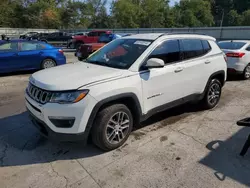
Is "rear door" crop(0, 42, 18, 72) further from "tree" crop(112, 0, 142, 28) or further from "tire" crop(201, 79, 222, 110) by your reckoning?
"tree" crop(112, 0, 142, 28)

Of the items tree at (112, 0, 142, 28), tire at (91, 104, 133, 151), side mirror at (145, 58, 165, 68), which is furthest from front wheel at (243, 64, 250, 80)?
tree at (112, 0, 142, 28)

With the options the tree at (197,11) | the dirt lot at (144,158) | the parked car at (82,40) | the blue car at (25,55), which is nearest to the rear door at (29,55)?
the blue car at (25,55)

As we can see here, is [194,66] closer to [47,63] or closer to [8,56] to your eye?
[47,63]

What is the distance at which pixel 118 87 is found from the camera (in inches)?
128

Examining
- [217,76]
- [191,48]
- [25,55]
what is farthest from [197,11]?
[191,48]

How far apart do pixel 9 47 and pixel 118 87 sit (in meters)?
7.28

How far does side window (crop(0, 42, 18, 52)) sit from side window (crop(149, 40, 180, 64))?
7.02 m

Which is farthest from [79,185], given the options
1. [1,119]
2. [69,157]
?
[1,119]

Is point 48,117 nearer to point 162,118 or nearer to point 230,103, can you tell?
point 162,118

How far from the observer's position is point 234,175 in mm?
2939

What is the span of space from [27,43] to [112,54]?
6.44m

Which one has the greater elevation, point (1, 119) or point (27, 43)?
point (27, 43)

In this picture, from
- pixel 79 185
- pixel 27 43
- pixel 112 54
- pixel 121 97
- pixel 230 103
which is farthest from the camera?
pixel 27 43

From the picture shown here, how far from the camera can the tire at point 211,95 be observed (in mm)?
4995
